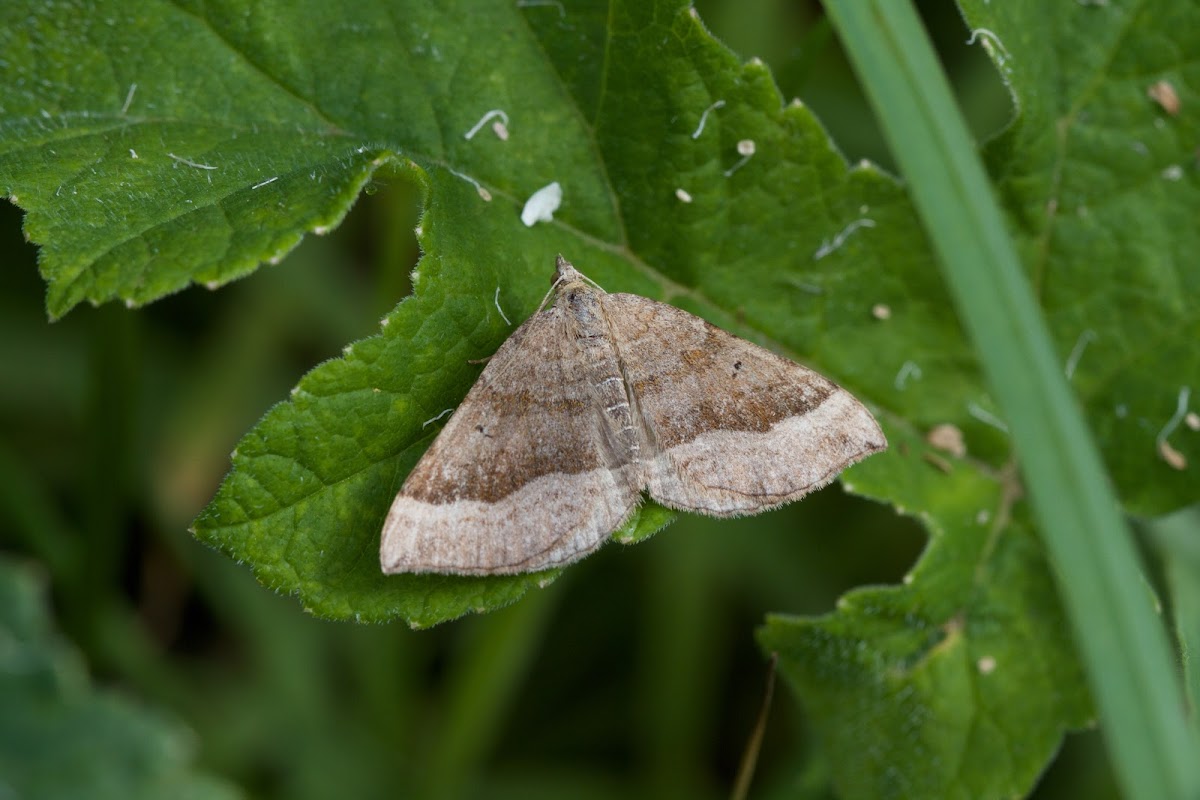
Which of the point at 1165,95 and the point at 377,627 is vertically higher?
the point at 1165,95

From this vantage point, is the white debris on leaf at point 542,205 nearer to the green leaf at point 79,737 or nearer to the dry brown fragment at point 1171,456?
the green leaf at point 79,737

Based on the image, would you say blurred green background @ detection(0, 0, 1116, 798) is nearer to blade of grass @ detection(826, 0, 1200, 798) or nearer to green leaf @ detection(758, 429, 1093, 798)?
green leaf @ detection(758, 429, 1093, 798)

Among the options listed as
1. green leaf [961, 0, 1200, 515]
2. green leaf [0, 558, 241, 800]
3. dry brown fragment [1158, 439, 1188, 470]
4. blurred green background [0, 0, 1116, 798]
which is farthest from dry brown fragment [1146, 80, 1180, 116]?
green leaf [0, 558, 241, 800]

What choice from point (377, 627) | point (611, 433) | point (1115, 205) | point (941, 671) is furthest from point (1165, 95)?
point (377, 627)

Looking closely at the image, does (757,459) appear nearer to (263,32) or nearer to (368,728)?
(263,32)

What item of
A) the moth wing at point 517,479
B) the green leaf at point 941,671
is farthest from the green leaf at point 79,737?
the green leaf at point 941,671

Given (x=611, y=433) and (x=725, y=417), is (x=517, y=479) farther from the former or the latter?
(x=725, y=417)
